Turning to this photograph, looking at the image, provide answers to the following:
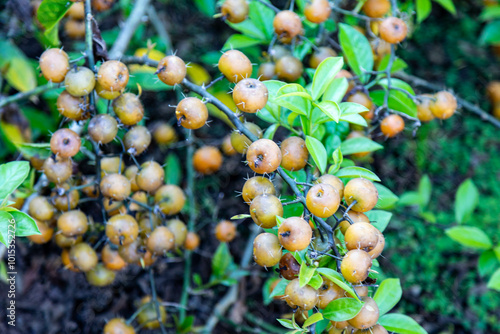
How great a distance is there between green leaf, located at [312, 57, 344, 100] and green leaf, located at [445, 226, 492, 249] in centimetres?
115

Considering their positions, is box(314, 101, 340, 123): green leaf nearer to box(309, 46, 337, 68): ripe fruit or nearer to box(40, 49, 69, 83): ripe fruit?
box(309, 46, 337, 68): ripe fruit

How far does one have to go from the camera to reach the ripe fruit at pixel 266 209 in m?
1.36

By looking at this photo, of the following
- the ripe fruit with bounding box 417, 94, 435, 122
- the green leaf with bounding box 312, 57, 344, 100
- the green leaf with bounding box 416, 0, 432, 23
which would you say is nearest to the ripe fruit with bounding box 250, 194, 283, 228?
the green leaf with bounding box 312, 57, 344, 100

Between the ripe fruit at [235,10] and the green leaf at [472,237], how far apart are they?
4.84 ft

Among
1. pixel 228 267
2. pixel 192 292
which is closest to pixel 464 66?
pixel 228 267

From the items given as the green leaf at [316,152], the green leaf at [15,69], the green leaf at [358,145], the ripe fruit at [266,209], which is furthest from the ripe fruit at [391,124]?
the green leaf at [15,69]

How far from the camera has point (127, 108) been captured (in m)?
1.66

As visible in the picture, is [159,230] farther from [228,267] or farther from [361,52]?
[361,52]

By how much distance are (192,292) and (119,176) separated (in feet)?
3.08

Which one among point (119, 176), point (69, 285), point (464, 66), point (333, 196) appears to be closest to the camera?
point (333, 196)

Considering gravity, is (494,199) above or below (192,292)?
above

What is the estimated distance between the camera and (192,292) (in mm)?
2320

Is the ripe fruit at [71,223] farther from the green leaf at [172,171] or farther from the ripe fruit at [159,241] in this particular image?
the green leaf at [172,171]

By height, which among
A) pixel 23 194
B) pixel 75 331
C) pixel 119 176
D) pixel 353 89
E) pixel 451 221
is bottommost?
pixel 75 331
